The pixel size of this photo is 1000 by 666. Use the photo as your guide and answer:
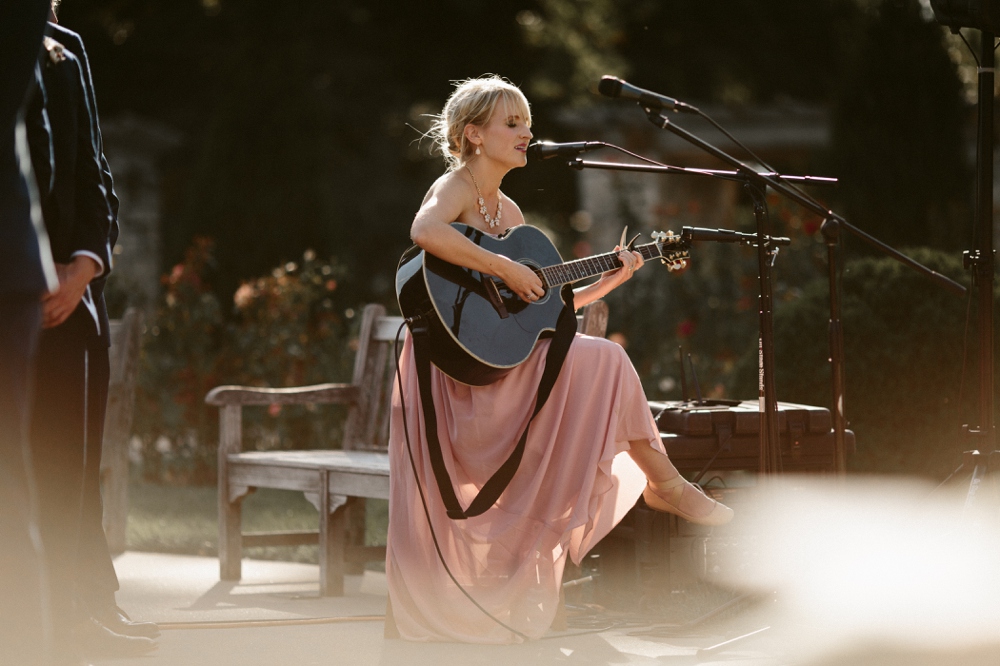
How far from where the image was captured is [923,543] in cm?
447

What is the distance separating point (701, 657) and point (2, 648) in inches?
73.0

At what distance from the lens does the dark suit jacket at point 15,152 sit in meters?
2.32

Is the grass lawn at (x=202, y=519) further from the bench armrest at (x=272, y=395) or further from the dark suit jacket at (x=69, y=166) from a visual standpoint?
the dark suit jacket at (x=69, y=166)

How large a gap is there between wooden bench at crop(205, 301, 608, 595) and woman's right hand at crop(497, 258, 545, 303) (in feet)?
→ 1.70

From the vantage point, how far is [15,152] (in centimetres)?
237

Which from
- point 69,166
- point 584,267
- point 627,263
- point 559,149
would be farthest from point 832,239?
point 69,166

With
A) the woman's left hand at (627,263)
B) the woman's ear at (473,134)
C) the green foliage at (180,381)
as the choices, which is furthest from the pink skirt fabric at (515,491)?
the green foliage at (180,381)

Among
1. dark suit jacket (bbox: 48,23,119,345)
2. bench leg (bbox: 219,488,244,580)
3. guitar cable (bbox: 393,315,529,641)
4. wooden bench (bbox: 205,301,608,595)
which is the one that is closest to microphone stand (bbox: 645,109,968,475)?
wooden bench (bbox: 205,301,608,595)

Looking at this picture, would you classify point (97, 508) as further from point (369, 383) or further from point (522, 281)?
point (369, 383)

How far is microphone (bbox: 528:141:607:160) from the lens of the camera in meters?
3.72

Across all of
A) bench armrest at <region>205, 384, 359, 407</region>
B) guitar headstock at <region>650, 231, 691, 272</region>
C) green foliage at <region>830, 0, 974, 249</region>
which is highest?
green foliage at <region>830, 0, 974, 249</region>

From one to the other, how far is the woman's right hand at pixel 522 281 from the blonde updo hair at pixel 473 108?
43 centimetres

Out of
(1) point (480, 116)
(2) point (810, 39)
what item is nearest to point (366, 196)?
(2) point (810, 39)

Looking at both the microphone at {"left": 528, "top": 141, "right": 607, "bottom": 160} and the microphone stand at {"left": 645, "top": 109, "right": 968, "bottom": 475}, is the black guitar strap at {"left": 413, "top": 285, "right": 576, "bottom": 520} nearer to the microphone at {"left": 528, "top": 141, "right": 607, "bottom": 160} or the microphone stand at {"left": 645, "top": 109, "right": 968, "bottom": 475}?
the microphone at {"left": 528, "top": 141, "right": 607, "bottom": 160}
